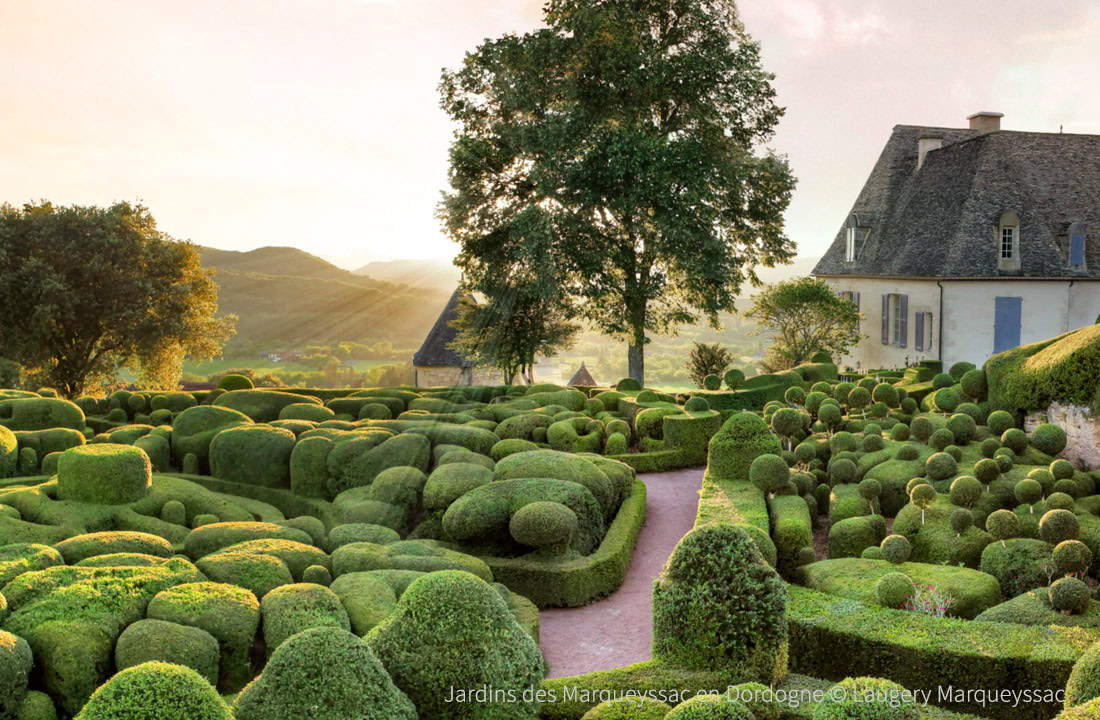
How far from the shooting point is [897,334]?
35250 mm

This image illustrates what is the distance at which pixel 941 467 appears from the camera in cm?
1375

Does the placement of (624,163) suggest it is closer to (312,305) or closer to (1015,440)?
(1015,440)

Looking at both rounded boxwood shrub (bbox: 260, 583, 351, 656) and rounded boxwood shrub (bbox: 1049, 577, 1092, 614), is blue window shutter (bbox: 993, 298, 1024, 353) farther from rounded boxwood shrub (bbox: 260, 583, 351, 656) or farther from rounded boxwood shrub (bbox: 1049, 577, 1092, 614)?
rounded boxwood shrub (bbox: 260, 583, 351, 656)

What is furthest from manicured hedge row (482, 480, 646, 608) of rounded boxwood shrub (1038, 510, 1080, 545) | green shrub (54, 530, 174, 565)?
rounded boxwood shrub (1038, 510, 1080, 545)

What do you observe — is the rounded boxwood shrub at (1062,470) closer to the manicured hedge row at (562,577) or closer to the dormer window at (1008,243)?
the manicured hedge row at (562,577)

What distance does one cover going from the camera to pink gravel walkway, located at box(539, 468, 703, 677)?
36.2 feet

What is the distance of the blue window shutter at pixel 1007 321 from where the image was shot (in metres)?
30.9

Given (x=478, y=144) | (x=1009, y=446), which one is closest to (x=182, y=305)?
(x=478, y=144)

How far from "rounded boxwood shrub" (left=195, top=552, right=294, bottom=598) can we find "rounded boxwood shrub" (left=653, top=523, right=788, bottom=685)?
4.88 metres

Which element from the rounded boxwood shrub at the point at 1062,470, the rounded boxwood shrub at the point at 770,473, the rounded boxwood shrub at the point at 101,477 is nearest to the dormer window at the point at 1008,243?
the rounded boxwood shrub at the point at 1062,470

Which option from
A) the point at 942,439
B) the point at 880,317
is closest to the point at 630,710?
the point at 942,439

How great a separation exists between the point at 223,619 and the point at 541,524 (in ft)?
16.8

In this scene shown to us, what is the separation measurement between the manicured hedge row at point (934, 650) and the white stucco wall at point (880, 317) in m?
24.8

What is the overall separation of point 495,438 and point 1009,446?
9972mm
